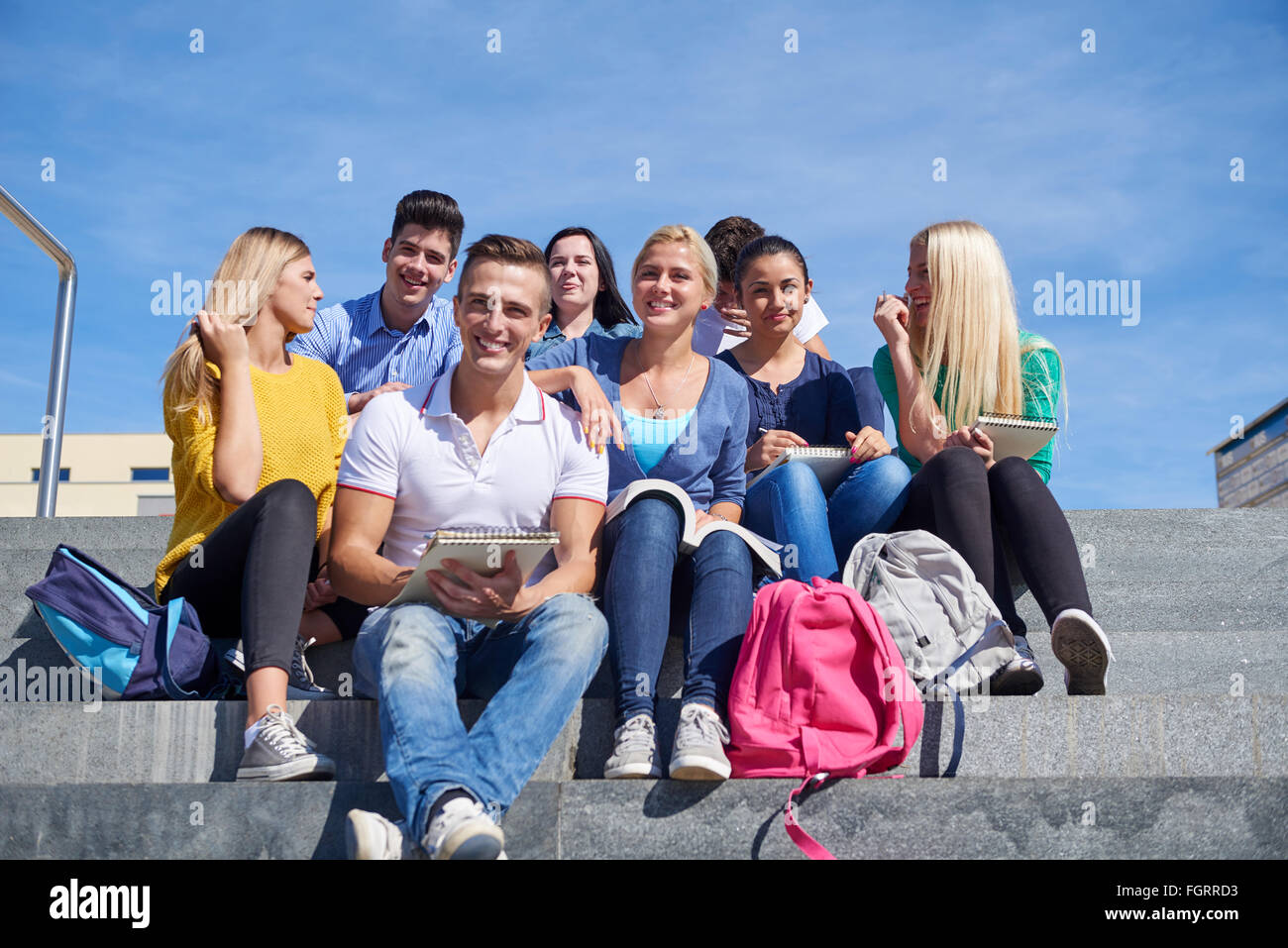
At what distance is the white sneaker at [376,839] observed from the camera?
1968 millimetres

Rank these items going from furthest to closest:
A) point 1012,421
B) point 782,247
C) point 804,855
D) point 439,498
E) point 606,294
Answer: point 606,294, point 782,247, point 1012,421, point 439,498, point 804,855

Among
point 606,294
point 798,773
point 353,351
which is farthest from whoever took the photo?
point 606,294

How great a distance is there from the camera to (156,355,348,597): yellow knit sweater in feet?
9.48

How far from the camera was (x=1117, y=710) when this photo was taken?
8.29ft

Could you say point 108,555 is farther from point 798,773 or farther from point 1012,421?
point 1012,421

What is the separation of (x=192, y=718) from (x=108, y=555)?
1.52 m

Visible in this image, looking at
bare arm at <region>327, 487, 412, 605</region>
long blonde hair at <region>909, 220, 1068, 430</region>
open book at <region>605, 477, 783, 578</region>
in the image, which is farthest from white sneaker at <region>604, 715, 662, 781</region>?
long blonde hair at <region>909, 220, 1068, 430</region>

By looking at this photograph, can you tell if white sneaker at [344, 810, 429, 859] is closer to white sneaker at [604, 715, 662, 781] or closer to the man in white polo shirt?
the man in white polo shirt

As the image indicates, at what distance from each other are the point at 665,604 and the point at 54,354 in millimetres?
3729

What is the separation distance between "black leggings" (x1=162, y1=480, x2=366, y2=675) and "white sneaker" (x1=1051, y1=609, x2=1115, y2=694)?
1764mm

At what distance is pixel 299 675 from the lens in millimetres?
2775

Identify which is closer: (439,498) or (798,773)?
(798,773)

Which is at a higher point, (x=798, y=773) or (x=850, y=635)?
(x=850, y=635)
